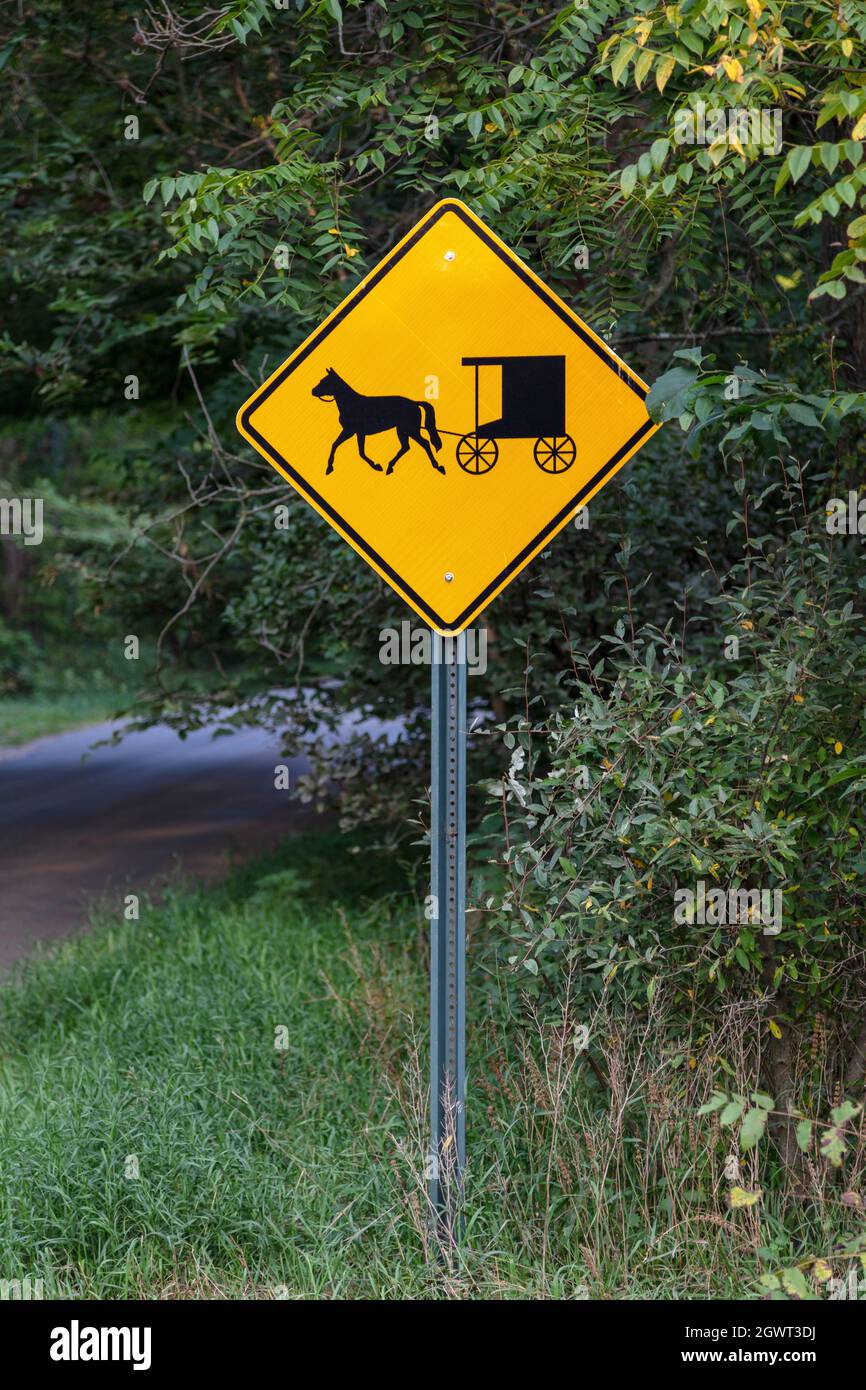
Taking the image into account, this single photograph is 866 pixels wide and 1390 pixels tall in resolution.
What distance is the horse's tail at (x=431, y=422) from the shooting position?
4.07m

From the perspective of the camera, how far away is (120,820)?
13750mm

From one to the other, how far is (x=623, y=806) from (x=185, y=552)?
4.53 metres

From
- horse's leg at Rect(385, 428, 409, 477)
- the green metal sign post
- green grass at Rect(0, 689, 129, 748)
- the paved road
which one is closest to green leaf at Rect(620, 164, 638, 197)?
horse's leg at Rect(385, 428, 409, 477)

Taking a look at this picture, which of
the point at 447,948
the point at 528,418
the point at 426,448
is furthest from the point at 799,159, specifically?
the point at 447,948

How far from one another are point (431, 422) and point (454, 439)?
0.26 ft

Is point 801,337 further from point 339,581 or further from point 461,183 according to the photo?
point 339,581

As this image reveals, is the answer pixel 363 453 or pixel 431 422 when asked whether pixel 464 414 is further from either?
pixel 363 453

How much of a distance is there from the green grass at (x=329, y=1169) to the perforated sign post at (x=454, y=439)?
0.30m

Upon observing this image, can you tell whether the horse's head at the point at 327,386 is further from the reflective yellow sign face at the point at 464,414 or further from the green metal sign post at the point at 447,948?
the green metal sign post at the point at 447,948

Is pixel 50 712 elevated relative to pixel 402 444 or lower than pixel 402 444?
lower

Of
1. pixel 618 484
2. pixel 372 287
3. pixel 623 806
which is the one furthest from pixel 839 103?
pixel 618 484

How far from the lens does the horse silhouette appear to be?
4.04m

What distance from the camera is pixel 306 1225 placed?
4.29 metres

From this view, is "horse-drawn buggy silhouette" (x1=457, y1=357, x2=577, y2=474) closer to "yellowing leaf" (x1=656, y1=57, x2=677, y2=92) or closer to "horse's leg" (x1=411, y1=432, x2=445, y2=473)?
"horse's leg" (x1=411, y1=432, x2=445, y2=473)
